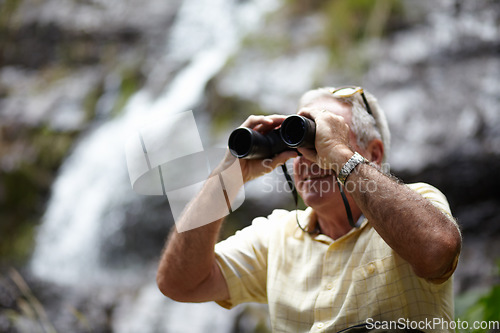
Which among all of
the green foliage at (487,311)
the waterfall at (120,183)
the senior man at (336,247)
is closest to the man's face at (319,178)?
the senior man at (336,247)

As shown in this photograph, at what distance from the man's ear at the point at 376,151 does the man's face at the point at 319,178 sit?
6cm

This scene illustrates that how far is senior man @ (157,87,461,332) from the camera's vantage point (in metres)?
1.16

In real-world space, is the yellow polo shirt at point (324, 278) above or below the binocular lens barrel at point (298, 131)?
below

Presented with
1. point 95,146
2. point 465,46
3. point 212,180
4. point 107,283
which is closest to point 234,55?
point 95,146

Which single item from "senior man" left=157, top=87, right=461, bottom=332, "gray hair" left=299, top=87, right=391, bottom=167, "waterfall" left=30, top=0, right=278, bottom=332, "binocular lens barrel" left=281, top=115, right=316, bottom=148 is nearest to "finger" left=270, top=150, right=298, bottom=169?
"senior man" left=157, top=87, right=461, bottom=332

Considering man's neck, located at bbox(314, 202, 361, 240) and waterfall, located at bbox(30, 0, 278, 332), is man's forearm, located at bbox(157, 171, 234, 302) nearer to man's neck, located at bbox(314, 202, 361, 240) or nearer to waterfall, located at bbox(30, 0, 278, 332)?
man's neck, located at bbox(314, 202, 361, 240)

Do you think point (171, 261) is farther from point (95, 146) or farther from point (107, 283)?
point (95, 146)

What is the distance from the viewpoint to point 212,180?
1482mm

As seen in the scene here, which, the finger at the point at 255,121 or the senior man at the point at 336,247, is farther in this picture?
the finger at the point at 255,121

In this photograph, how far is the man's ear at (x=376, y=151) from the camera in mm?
1563

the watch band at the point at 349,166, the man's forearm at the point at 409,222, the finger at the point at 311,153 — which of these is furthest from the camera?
the finger at the point at 311,153

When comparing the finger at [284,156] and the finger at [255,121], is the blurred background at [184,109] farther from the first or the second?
the finger at [255,121]

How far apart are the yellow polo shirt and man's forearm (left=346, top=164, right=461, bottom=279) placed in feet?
0.26

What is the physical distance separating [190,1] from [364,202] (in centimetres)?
513
